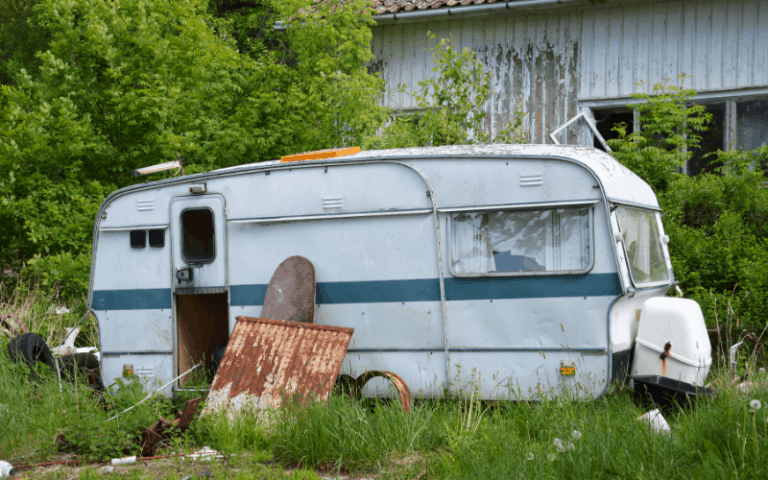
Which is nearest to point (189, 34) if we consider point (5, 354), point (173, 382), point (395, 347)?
point (5, 354)

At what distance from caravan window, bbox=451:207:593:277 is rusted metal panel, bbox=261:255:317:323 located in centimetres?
128

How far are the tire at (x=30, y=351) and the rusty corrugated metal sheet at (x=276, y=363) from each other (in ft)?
8.35

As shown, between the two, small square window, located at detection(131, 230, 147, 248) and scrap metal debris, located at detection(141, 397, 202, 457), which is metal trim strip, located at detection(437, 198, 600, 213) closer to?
scrap metal debris, located at detection(141, 397, 202, 457)

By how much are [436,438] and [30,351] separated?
4658mm

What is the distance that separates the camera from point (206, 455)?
15.0 feet

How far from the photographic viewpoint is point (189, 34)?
994cm

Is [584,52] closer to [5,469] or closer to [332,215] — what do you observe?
[332,215]

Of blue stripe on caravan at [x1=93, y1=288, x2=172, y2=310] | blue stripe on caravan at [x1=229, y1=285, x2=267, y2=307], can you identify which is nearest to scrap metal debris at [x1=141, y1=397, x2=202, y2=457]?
blue stripe on caravan at [x1=229, y1=285, x2=267, y2=307]

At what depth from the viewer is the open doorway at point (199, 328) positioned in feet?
20.9

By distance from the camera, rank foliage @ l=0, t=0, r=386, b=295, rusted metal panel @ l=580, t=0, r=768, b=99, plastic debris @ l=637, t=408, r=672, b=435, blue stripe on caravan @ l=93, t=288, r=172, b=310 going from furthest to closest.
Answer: rusted metal panel @ l=580, t=0, r=768, b=99
foliage @ l=0, t=0, r=386, b=295
blue stripe on caravan @ l=93, t=288, r=172, b=310
plastic debris @ l=637, t=408, r=672, b=435

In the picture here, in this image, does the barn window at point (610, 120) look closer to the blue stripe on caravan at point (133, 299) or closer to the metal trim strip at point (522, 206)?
the metal trim strip at point (522, 206)

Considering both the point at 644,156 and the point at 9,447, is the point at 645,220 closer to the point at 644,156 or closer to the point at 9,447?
the point at 644,156

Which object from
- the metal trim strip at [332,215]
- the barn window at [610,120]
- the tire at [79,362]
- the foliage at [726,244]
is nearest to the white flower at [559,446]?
the metal trim strip at [332,215]

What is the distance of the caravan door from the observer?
6.16 metres
